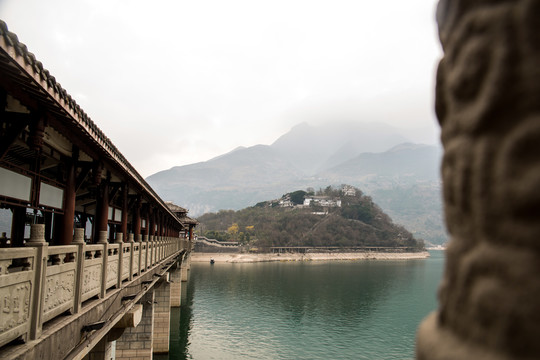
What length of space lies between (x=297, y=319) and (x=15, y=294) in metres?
24.5

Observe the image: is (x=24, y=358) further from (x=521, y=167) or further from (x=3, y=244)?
(x=3, y=244)

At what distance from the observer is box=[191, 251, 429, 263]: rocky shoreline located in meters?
75.4

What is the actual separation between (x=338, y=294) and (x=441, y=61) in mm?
37190

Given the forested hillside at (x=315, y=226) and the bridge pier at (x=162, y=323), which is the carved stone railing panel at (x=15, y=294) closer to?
the bridge pier at (x=162, y=323)

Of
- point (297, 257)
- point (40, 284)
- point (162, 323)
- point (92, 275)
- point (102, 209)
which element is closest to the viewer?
point (40, 284)

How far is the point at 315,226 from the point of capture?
101 meters

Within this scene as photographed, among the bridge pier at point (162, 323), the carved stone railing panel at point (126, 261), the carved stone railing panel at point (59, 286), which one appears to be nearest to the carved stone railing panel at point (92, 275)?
the carved stone railing panel at point (59, 286)

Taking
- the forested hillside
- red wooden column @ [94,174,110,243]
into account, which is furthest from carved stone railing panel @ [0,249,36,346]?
the forested hillside

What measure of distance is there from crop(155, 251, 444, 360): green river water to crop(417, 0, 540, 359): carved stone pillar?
1865cm

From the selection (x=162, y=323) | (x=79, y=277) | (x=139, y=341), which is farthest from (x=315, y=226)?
(x=79, y=277)

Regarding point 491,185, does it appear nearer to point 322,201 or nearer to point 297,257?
point 297,257

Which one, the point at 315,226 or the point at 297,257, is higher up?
the point at 315,226

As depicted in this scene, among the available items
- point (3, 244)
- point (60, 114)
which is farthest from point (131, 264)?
point (60, 114)

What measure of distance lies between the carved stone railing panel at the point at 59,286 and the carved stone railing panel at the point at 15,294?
0.30 m
